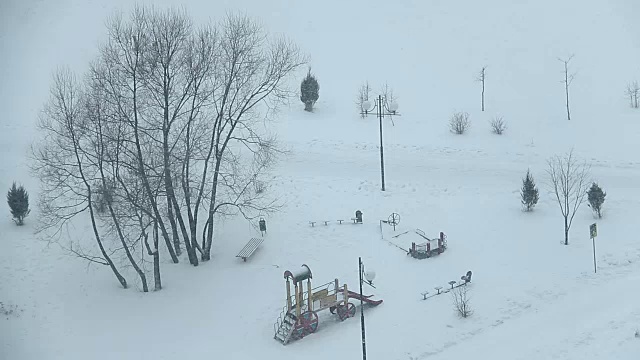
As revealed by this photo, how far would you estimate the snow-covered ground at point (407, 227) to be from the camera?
57.6 feet

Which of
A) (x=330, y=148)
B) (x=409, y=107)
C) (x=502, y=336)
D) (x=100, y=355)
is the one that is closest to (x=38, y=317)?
(x=100, y=355)

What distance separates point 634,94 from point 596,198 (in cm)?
1314

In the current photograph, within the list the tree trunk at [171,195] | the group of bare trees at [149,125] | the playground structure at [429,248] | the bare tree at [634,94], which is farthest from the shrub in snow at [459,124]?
the tree trunk at [171,195]

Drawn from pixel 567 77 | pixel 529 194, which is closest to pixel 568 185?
pixel 529 194

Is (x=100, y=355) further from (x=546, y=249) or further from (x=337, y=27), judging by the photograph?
(x=337, y=27)

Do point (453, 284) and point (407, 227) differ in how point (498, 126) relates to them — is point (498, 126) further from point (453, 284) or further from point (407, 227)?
point (453, 284)

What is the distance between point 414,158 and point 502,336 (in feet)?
41.1

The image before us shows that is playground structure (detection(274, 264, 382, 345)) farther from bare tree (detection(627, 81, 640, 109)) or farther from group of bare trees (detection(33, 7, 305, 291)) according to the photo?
bare tree (detection(627, 81, 640, 109))

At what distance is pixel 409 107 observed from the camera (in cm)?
3497

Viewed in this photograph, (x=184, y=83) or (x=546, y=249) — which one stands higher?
(x=184, y=83)

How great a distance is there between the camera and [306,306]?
59.1ft

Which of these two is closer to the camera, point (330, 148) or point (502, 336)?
point (502, 336)

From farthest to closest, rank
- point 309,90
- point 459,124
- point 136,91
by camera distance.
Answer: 1. point 309,90
2. point 459,124
3. point 136,91

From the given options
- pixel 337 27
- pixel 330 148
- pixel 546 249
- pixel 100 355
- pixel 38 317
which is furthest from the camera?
pixel 337 27
